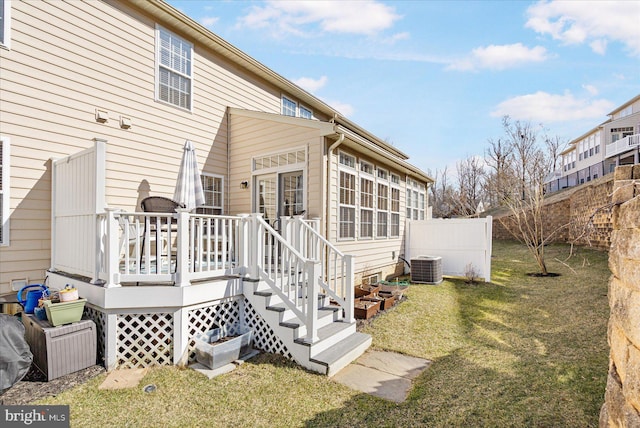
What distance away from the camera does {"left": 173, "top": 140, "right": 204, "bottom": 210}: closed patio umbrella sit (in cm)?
594

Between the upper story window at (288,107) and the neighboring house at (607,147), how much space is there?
58.7ft

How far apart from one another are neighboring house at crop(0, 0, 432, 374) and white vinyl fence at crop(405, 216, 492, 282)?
8.45 feet

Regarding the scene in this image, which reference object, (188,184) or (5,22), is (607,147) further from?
(5,22)

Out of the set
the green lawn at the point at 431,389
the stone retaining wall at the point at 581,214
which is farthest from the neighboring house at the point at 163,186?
the stone retaining wall at the point at 581,214

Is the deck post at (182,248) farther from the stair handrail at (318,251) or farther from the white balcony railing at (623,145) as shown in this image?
the white balcony railing at (623,145)

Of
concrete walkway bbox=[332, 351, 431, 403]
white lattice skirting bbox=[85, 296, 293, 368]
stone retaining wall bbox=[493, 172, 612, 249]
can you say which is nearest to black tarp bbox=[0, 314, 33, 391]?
white lattice skirting bbox=[85, 296, 293, 368]

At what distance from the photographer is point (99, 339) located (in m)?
4.15

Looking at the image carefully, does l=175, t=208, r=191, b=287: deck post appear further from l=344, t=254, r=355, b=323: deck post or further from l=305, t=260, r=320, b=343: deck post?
l=344, t=254, r=355, b=323: deck post

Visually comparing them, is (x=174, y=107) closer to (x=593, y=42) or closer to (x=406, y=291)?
(x=406, y=291)

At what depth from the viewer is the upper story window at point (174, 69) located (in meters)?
6.61

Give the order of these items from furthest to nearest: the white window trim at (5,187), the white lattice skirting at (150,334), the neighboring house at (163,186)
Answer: the white window trim at (5,187)
the neighboring house at (163,186)
the white lattice skirting at (150,334)

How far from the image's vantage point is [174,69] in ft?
22.4

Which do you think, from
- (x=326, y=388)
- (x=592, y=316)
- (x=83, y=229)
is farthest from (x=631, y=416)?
(x=83, y=229)

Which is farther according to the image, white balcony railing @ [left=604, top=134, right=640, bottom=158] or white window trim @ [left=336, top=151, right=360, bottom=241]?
white balcony railing @ [left=604, top=134, right=640, bottom=158]
